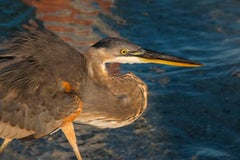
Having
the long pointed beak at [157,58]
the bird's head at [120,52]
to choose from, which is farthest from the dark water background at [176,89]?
the bird's head at [120,52]

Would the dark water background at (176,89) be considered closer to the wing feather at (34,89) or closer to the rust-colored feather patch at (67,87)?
the wing feather at (34,89)

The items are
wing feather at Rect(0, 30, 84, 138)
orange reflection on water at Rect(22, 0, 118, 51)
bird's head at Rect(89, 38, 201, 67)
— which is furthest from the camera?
orange reflection on water at Rect(22, 0, 118, 51)

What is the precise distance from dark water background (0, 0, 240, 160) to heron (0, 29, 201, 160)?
0.75m

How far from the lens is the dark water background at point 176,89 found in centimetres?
720

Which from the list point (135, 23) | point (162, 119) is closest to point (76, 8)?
point (135, 23)

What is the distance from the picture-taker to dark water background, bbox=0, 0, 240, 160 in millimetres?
7199

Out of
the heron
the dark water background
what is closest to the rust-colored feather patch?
the heron

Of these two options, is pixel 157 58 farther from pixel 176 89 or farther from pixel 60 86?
pixel 176 89

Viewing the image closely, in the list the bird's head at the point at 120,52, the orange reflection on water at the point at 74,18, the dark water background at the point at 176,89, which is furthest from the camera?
the orange reflection on water at the point at 74,18

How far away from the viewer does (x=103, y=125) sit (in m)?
6.76

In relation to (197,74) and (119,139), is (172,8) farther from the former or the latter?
(119,139)

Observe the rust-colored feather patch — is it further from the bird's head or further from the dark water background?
the dark water background

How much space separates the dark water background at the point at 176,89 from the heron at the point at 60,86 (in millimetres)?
749

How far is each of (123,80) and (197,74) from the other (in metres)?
2.28
